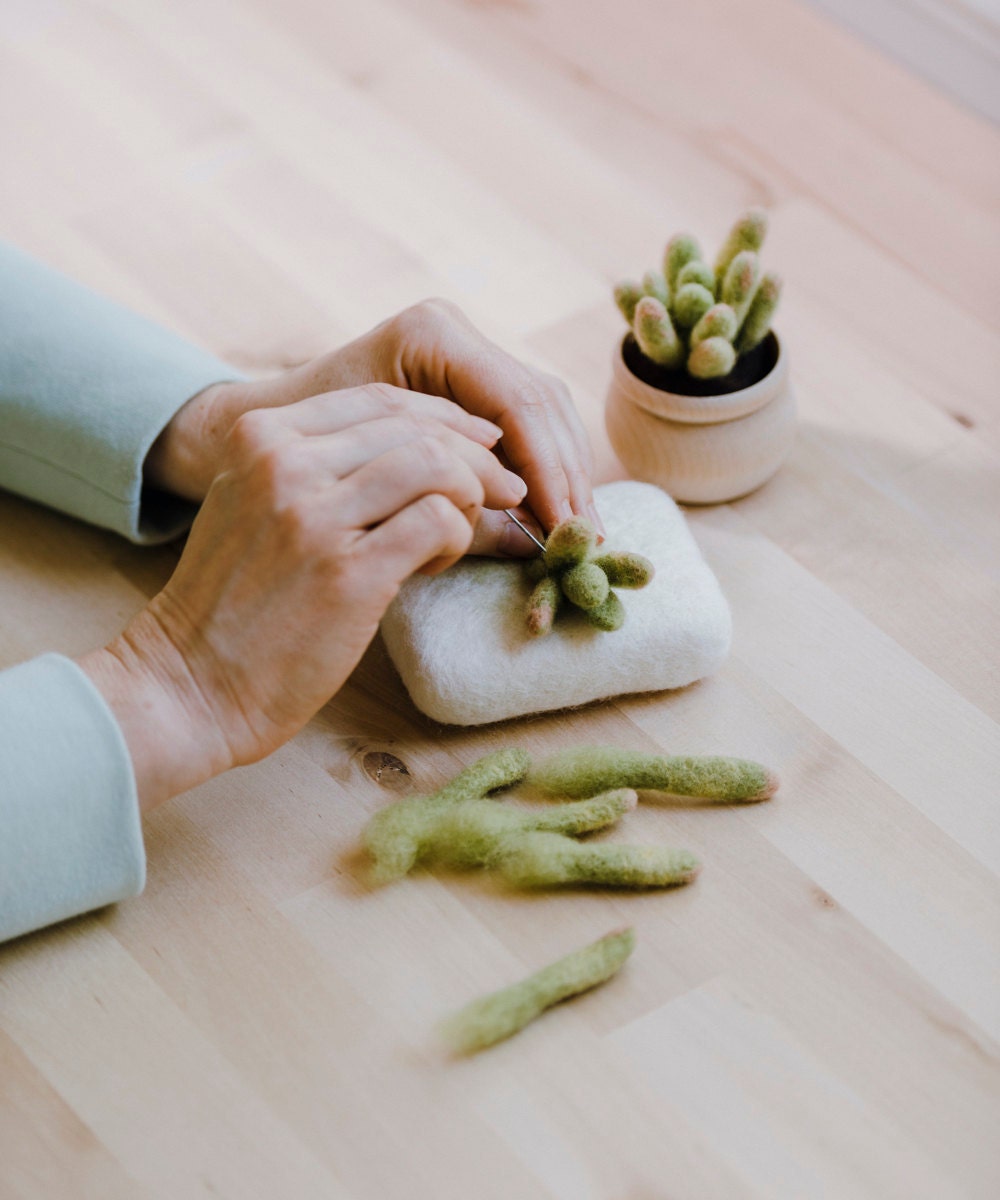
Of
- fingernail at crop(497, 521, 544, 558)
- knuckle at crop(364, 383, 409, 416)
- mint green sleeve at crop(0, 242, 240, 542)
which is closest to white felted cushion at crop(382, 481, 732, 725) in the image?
fingernail at crop(497, 521, 544, 558)

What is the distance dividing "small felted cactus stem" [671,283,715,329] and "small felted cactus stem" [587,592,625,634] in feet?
0.76

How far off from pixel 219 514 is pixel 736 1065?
0.44 m

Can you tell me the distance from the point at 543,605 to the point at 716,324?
250mm

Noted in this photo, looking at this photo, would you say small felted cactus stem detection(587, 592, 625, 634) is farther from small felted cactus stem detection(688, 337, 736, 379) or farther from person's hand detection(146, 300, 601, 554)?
small felted cactus stem detection(688, 337, 736, 379)

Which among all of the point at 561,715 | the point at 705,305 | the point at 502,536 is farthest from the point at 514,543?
the point at 705,305

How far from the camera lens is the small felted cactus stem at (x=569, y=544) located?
0.81 meters

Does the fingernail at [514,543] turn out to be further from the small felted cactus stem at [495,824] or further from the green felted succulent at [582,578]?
the small felted cactus stem at [495,824]

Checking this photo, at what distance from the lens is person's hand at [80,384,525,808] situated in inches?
29.0

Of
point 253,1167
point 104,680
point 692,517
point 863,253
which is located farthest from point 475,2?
point 253,1167

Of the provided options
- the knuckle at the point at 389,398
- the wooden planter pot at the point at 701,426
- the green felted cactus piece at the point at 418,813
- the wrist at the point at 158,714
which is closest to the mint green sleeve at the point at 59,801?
the wrist at the point at 158,714

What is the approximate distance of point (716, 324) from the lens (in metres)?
0.89

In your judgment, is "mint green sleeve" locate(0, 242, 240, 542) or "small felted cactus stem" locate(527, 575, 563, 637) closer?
"small felted cactus stem" locate(527, 575, 563, 637)

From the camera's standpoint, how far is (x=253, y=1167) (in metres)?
0.66

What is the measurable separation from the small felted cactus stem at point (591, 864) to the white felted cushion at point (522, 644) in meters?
0.11
